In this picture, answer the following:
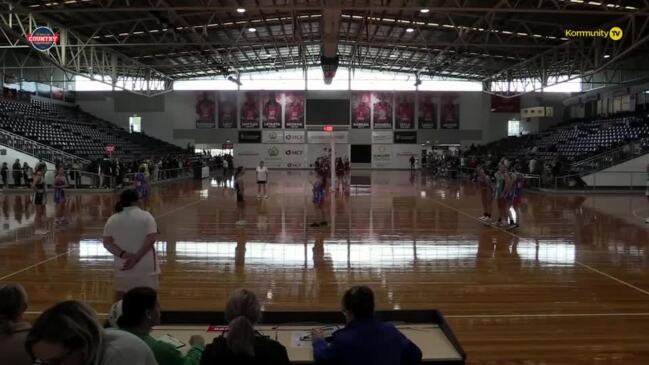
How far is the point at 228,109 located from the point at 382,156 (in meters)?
14.0

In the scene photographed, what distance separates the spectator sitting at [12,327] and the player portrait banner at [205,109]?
150 ft

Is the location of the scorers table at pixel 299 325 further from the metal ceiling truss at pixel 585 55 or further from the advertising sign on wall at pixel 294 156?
the advertising sign on wall at pixel 294 156

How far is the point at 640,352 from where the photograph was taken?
4930 mm

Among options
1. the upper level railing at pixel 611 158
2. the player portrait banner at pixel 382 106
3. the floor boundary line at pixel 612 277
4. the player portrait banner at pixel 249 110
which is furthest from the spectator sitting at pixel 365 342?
the player portrait banner at pixel 382 106

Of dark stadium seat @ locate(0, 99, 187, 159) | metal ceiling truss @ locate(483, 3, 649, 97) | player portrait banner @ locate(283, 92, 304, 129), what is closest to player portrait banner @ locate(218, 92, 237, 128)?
player portrait banner @ locate(283, 92, 304, 129)

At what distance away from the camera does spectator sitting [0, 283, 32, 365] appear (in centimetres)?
239

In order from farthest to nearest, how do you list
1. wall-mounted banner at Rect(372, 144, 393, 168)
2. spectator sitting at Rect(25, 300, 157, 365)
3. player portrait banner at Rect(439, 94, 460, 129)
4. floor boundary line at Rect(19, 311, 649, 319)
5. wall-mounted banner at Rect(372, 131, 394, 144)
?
wall-mounted banner at Rect(372, 144, 393, 168) → wall-mounted banner at Rect(372, 131, 394, 144) → player portrait banner at Rect(439, 94, 460, 129) → floor boundary line at Rect(19, 311, 649, 319) → spectator sitting at Rect(25, 300, 157, 365)

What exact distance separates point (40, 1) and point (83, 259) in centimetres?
1572

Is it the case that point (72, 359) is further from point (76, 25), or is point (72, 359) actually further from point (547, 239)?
point (76, 25)

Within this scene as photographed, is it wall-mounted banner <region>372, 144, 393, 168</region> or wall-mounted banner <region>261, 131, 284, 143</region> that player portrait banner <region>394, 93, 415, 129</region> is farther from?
wall-mounted banner <region>261, 131, 284, 143</region>

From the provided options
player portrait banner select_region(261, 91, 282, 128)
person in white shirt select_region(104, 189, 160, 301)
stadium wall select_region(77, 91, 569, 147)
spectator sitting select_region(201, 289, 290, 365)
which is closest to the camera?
spectator sitting select_region(201, 289, 290, 365)

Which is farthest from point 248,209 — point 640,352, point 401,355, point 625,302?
A: point 401,355

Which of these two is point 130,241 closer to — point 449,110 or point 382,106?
point 382,106

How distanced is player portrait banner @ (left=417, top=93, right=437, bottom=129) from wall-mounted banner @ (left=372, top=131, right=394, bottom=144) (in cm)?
279
